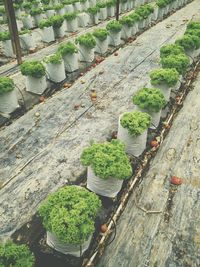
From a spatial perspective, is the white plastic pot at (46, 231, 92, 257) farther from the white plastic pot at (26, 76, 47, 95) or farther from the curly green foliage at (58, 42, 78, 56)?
the curly green foliage at (58, 42, 78, 56)

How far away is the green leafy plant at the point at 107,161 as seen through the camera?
12.3 ft

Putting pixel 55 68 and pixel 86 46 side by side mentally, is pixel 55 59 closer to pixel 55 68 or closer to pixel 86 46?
pixel 55 68

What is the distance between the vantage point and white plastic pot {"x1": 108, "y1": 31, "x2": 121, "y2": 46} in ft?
31.5

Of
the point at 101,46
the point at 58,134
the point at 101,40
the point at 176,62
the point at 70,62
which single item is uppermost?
the point at 176,62

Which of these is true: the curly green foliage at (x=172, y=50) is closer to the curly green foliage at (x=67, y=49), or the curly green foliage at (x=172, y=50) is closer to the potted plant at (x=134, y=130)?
the curly green foliage at (x=67, y=49)

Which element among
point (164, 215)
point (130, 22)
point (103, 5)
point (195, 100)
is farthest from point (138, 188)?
point (103, 5)

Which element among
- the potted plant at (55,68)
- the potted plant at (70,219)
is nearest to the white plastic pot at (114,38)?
the potted plant at (55,68)

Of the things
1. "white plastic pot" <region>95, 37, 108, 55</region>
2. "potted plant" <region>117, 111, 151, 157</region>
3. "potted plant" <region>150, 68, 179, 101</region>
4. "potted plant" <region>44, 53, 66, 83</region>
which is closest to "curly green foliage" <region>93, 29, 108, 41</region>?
"white plastic pot" <region>95, 37, 108, 55</region>

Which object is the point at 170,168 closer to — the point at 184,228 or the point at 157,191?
the point at 157,191

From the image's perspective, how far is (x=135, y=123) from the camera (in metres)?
4.59

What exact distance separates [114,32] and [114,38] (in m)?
0.20

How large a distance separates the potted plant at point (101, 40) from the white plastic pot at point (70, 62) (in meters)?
1.42

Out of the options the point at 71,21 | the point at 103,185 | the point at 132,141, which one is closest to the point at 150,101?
the point at 132,141

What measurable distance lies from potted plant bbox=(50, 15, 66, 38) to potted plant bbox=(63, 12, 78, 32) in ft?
1.58
